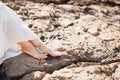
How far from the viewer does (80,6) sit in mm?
3268

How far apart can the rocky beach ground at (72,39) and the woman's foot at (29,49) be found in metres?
0.04

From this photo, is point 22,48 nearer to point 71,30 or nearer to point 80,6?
point 71,30

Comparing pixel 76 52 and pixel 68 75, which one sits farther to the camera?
pixel 76 52

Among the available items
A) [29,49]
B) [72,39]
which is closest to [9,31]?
[29,49]

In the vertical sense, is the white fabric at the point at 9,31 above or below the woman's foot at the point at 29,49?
Result: above

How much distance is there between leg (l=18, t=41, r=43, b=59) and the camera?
2400 mm

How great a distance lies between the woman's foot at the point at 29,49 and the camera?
2.40 m

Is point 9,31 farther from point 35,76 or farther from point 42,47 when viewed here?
point 35,76

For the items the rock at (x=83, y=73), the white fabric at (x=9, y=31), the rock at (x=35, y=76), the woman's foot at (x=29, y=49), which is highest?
the white fabric at (x=9, y=31)

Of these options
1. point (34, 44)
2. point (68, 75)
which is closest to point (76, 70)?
point (68, 75)

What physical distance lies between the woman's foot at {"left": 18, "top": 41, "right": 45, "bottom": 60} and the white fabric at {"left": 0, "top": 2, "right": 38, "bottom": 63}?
3.4 inches

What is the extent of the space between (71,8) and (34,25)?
1.83 feet

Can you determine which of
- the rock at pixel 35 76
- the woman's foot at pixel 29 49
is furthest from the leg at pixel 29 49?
the rock at pixel 35 76

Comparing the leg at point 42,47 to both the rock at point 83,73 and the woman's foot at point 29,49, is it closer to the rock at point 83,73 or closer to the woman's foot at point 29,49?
the woman's foot at point 29,49
